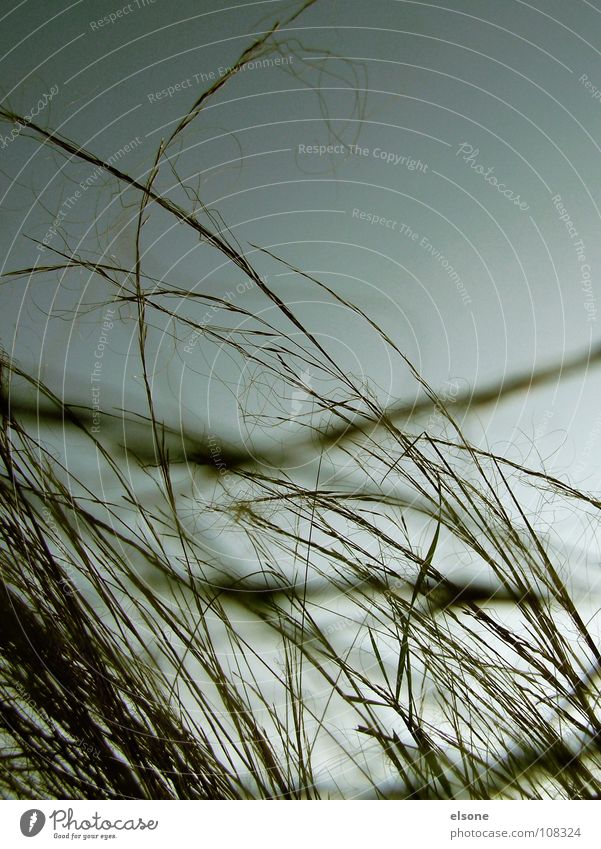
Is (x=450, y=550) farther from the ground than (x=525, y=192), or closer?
closer

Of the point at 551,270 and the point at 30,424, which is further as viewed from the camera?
the point at 551,270

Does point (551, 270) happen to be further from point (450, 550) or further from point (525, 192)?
point (450, 550)
